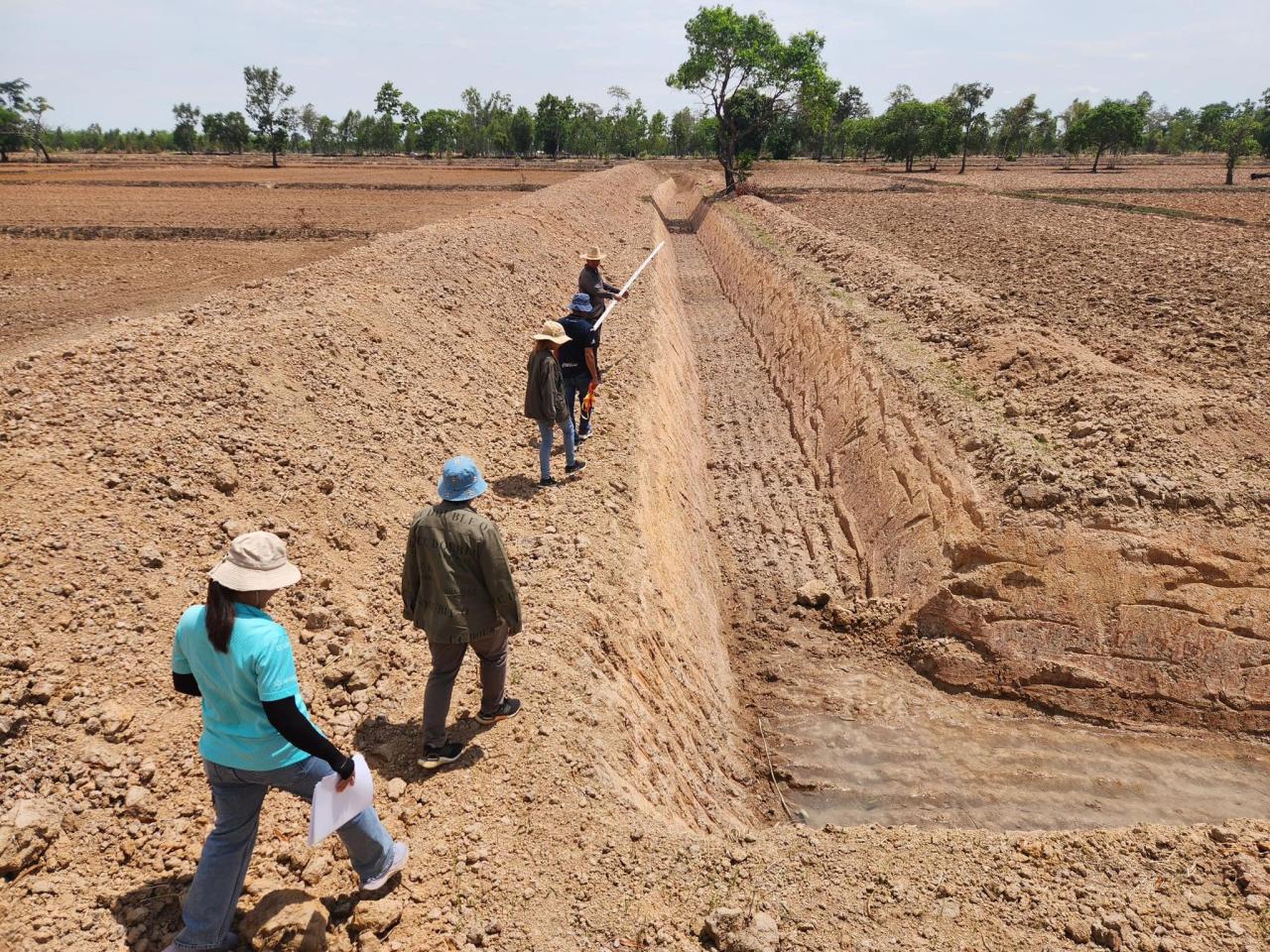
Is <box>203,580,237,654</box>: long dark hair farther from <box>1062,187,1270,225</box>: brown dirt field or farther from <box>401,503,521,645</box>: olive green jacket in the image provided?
<box>1062,187,1270,225</box>: brown dirt field

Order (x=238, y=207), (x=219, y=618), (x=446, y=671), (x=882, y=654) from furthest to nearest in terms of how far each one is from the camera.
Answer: (x=238, y=207) < (x=882, y=654) < (x=446, y=671) < (x=219, y=618)

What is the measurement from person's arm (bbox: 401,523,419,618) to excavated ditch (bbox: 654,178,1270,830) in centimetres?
424

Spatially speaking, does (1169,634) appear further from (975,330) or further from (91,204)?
(91,204)

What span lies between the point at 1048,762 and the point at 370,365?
867cm

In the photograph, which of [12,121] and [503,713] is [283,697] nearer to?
[503,713]

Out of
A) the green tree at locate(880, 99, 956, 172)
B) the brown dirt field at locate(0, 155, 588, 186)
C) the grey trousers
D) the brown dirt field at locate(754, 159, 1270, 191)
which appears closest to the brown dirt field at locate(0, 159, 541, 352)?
the brown dirt field at locate(0, 155, 588, 186)

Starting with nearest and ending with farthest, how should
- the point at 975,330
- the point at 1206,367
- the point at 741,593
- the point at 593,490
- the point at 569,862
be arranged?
the point at 569,862
the point at 593,490
the point at 741,593
the point at 1206,367
the point at 975,330

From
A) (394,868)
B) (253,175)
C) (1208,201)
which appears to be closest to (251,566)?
(394,868)

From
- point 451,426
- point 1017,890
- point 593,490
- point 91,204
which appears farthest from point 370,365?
point 91,204

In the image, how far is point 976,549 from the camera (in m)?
8.10

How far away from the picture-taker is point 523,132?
A: 8994 centimetres

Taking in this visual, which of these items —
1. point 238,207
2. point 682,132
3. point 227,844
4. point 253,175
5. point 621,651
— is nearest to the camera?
point 227,844

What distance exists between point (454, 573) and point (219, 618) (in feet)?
4.70

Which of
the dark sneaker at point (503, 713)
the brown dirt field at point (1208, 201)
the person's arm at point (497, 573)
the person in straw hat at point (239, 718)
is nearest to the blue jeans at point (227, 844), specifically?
the person in straw hat at point (239, 718)
